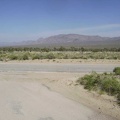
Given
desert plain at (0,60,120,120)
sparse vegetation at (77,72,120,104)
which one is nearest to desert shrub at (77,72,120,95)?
sparse vegetation at (77,72,120,104)

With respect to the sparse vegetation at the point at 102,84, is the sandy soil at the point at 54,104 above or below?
below

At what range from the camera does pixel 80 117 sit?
9.52m

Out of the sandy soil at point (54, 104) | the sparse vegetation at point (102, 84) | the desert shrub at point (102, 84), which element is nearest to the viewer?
the sandy soil at point (54, 104)

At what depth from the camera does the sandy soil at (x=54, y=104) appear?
967cm

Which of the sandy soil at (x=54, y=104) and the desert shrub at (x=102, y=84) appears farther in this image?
the desert shrub at (x=102, y=84)

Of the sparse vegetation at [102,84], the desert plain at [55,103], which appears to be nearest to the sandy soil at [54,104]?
the desert plain at [55,103]

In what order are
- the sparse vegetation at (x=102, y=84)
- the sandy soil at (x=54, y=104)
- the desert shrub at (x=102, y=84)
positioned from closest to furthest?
1. the sandy soil at (x=54, y=104)
2. the sparse vegetation at (x=102, y=84)
3. the desert shrub at (x=102, y=84)

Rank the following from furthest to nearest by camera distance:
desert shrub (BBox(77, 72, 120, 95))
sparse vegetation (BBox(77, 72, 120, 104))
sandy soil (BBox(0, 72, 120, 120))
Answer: desert shrub (BBox(77, 72, 120, 95))
sparse vegetation (BBox(77, 72, 120, 104))
sandy soil (BBox(0, 72, 120, 120))

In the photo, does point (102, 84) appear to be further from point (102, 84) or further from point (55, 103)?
point (55, 103)

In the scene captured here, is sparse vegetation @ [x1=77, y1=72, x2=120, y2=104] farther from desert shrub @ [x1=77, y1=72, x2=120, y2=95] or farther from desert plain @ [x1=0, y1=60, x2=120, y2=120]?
desert plain @ [x1=0, y1=60, x2=120, y2=120]

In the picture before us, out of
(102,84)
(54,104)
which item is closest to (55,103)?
(54,104)

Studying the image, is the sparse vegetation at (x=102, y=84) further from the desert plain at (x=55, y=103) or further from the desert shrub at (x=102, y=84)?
the desert plain at (x=55, y=103)

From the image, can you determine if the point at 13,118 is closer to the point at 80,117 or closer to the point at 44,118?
the point at 44,118

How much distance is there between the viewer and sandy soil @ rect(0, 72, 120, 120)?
967 centimetres
